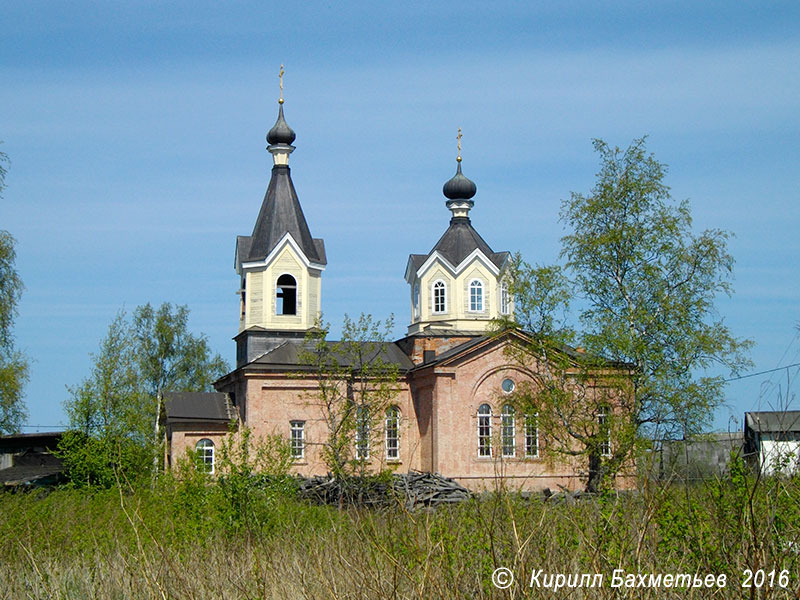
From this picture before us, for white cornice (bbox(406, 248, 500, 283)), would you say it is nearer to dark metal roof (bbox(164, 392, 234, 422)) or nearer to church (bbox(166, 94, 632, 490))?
church (bbox(166, 94, 632, 490))

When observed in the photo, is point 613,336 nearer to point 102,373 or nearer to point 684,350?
point 684,350

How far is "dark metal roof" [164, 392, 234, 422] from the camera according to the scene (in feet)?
107

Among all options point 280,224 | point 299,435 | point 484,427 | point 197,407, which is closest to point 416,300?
point 280,224

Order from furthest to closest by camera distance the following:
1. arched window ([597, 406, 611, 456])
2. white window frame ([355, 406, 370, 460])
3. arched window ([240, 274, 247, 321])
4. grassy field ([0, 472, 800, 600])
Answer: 1. arched window ([240, 274, 247, 321])
2. white window frame ([355, 406, 370, 460])
3. arched window ([597, 406, 611, 456])
4. grassy field ([0, 472, 800, 600])

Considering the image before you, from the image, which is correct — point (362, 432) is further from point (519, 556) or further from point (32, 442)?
point (519, 556)

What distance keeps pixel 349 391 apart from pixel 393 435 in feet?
7.90

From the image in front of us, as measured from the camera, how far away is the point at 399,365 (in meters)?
34.3

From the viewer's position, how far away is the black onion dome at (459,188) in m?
36.6

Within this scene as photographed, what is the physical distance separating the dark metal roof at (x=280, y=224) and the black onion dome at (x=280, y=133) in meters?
0.93

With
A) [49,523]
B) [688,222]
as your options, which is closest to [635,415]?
[688,222]

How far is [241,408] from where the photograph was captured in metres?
33.2

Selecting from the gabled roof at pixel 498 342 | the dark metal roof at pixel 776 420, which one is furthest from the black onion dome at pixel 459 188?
the dark metal roof at pixel 776 420

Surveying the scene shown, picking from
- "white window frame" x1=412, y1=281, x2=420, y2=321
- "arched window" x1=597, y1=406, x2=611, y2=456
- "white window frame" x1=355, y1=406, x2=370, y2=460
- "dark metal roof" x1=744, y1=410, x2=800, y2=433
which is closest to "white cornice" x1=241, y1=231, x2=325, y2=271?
"white window frame" x1=412, y1=281, x2=420, y2=321

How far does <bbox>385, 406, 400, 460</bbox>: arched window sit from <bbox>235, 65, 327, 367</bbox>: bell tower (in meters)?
4.09
